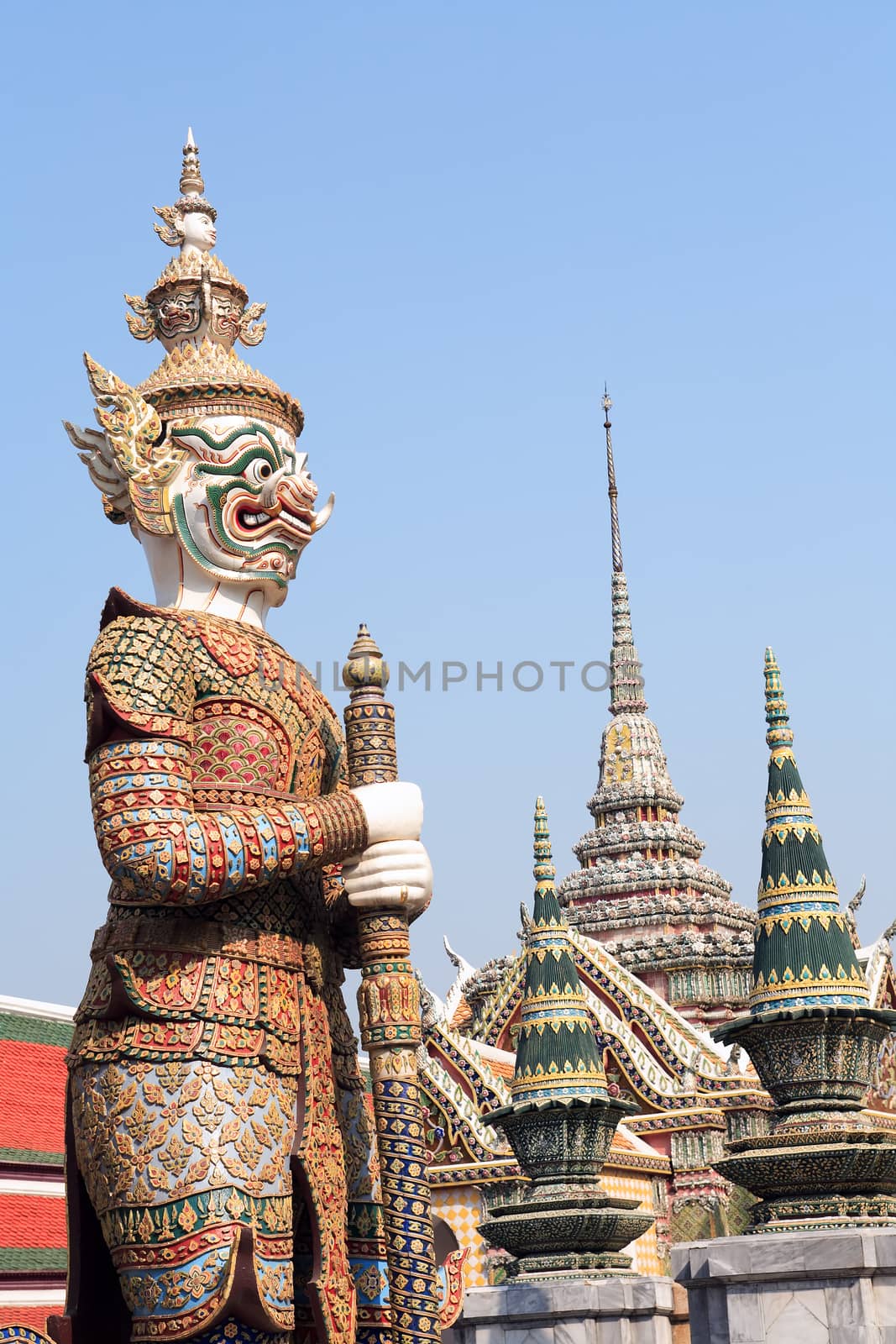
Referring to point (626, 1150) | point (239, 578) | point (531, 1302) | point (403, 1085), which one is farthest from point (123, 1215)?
point (626, 1150)

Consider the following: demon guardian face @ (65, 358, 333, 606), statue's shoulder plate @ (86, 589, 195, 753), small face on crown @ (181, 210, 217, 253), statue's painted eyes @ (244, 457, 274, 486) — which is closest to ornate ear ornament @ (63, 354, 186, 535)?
demon guardian face @ (65, 358, 333, 606)

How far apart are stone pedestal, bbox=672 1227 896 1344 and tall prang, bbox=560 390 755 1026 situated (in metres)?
12.3

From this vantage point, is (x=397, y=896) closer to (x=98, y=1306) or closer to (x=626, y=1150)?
(x=98, y=1306)

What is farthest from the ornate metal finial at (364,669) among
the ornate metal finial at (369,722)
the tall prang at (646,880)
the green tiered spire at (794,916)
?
the tall prang at (646,880)

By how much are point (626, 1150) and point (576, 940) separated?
306 centimetres

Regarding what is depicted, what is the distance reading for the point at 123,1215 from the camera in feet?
16.9

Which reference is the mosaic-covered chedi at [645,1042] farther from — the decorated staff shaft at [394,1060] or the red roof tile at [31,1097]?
the decorated staff shaft at [394,1060]

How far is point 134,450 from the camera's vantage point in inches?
236

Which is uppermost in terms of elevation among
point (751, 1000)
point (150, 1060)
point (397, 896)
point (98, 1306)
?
point (751, 1000)

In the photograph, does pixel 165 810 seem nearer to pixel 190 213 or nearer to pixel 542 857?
pixel 190 213

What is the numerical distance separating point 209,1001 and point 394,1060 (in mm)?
668

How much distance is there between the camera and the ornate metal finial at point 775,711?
387 inches

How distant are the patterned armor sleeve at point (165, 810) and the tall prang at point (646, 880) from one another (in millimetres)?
15937

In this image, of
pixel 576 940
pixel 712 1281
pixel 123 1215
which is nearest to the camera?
pixel 123 1215
